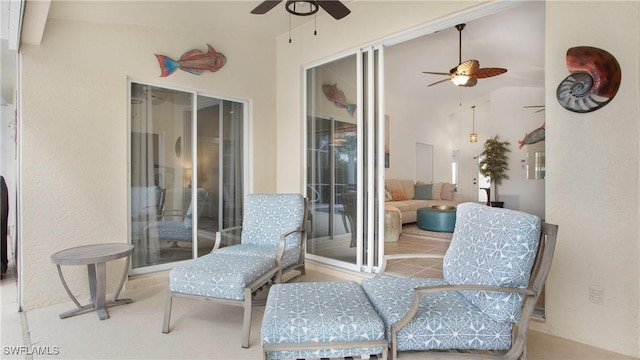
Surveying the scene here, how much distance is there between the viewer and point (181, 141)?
3836 mm

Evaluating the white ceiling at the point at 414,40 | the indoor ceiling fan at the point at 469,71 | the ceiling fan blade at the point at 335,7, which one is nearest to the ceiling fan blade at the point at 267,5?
the ceiling fan blade at the point at 335,7

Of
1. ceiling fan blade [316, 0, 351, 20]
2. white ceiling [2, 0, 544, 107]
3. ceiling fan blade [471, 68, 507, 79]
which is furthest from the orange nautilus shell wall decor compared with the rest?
ceiling fan blade [471, 68, 507, 79]

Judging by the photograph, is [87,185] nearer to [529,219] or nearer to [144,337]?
[144,337]

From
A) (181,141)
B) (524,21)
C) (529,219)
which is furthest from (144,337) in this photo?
(524,21)

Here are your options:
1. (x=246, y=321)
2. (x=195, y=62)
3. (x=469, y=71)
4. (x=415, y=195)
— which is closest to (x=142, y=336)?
(x=246, y=321)

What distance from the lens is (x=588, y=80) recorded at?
225 centimetres

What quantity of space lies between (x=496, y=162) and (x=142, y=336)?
26.6 ft

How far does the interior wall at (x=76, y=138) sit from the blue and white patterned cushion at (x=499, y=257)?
10.6 feet

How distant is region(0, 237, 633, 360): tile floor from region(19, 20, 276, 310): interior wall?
439mm

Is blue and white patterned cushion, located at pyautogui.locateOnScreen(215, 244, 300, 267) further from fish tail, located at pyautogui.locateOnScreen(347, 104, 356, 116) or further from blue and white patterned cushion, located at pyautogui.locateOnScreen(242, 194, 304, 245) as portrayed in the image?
fish tail, located at pyautogui.locateOnScreen(347, 104, 356, 116)

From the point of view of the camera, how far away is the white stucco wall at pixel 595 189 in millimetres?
2121

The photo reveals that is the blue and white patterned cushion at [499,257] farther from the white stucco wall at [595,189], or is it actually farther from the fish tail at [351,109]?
the fish tail at [351,109]

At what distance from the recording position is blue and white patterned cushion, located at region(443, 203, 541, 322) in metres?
1.59

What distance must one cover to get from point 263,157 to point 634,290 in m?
3.91
